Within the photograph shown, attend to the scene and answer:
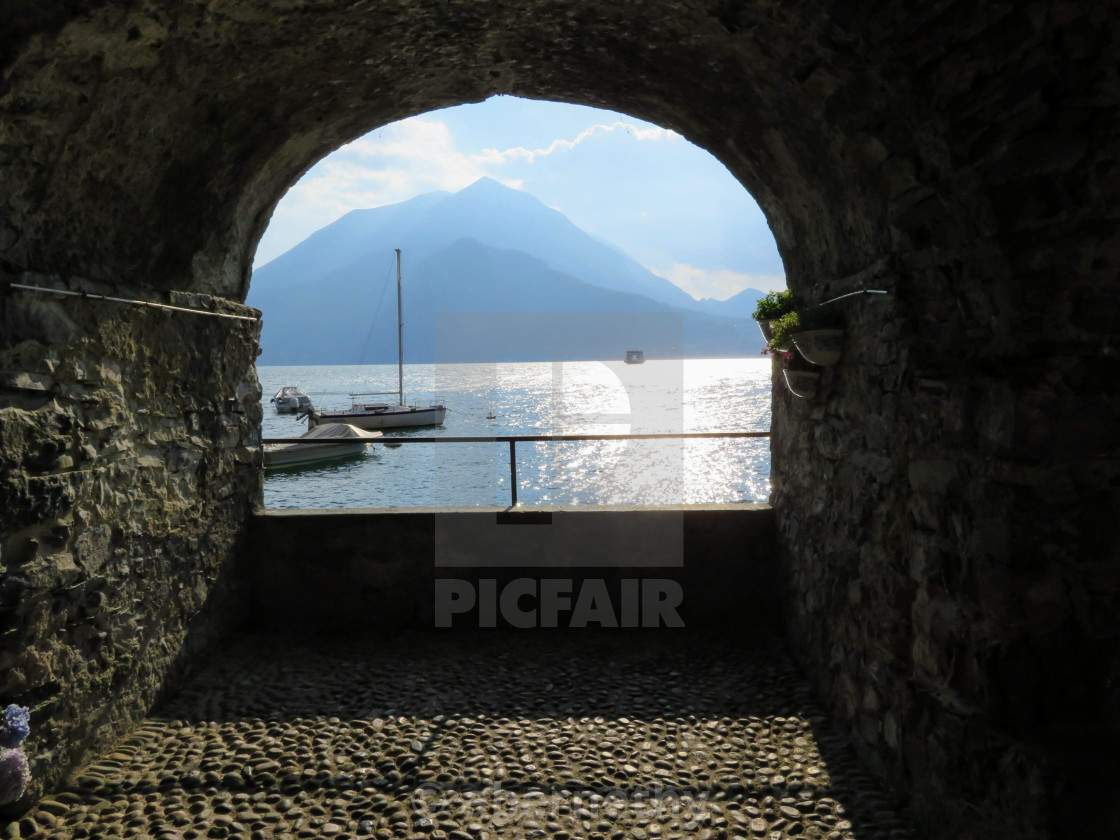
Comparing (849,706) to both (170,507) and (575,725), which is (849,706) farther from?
(170,507)

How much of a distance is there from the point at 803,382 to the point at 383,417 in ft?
102

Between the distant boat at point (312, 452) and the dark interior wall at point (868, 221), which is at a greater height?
the dark interior wall at point (868, 221)

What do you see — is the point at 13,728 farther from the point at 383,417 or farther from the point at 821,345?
the point at 383,417

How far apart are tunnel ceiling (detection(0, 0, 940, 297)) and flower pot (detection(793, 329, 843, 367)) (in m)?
0.40

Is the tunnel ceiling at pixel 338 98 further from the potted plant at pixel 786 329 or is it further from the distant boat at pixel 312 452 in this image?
the distant boat at pixel 312 452

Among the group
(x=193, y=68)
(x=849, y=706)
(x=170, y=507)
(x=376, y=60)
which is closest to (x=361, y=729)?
(x=170, y=507)

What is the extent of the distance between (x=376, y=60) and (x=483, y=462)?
24.9m

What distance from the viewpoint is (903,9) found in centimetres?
225

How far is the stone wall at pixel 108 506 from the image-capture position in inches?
126

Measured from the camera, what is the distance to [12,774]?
9.55 ft

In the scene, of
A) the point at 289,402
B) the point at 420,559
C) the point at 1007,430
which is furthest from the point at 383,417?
the point at 1007,430

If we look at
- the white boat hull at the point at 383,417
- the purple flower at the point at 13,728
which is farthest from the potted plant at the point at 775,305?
the white boat hull at the point at 383,417

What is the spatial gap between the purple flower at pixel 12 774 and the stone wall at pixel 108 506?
0.86 feet

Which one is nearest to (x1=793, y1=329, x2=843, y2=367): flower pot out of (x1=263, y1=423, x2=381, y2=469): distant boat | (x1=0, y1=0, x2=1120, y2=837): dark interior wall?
(x1=0, y1=0, x2=1120, y2=837): dark interior wall
